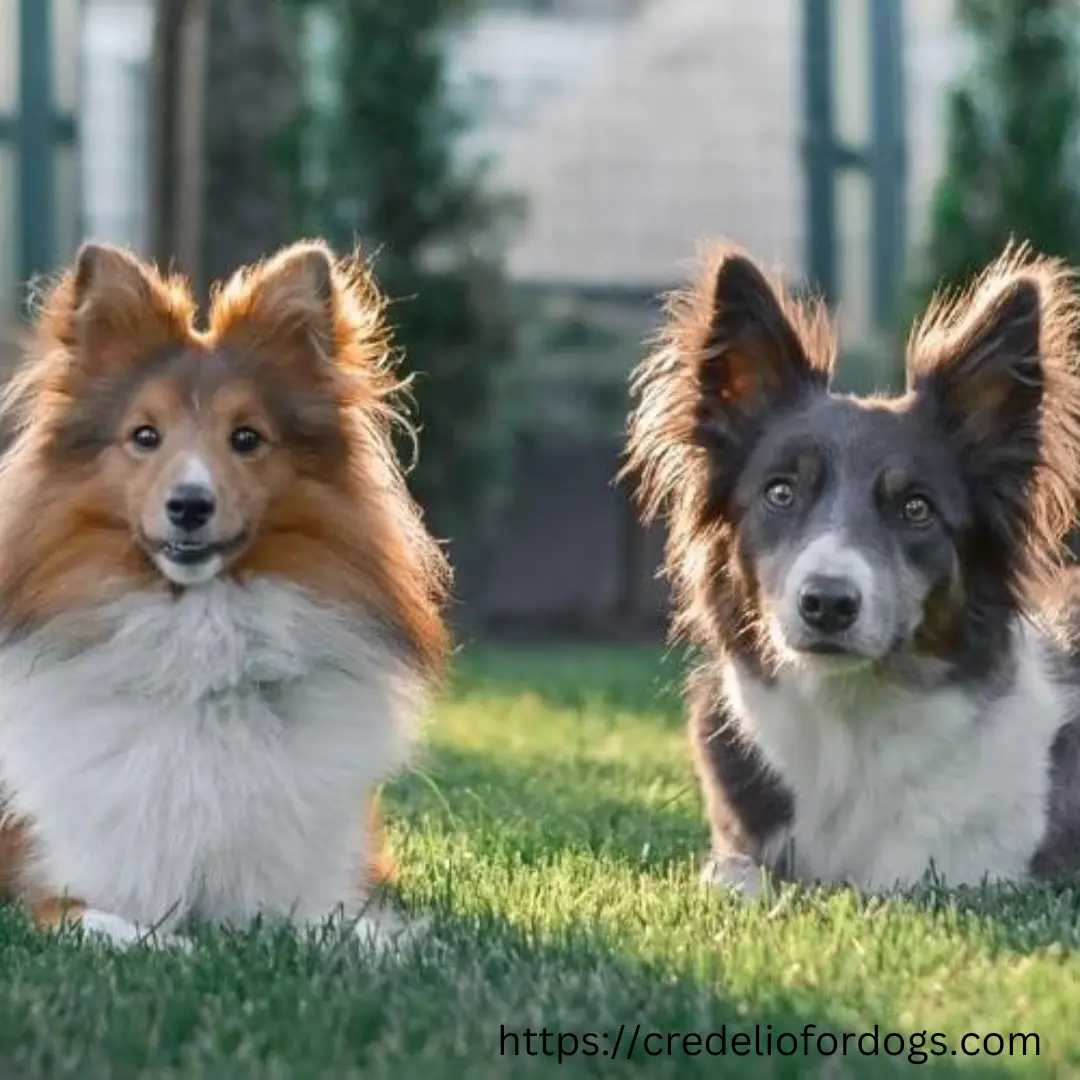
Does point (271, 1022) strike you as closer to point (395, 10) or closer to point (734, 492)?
point (734, 492)

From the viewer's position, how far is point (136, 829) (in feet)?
15.6

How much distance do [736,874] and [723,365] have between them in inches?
49.4

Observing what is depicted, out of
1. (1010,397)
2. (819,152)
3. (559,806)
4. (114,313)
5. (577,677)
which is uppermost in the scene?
(819,152)

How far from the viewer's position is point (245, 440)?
194 inches

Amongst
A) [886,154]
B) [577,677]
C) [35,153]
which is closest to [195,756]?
[577,677]

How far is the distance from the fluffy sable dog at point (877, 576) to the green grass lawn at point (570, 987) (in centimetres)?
38

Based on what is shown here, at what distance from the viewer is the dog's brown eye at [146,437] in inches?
192

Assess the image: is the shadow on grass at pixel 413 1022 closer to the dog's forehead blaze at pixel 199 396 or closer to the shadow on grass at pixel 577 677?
the dog's forehead blaze at pixel 199 396

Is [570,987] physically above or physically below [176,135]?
below

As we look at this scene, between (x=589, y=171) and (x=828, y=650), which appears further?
(x=589, y=171)

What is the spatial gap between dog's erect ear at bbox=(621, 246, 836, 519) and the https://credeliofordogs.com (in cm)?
216

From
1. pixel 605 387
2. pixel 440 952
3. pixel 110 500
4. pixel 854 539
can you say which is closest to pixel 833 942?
pixel 440 952

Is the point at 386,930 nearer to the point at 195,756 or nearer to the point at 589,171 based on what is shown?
the point at 195,756

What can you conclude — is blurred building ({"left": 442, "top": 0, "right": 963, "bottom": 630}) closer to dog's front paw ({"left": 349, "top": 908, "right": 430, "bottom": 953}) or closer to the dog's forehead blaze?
the dog's forehead blaze
